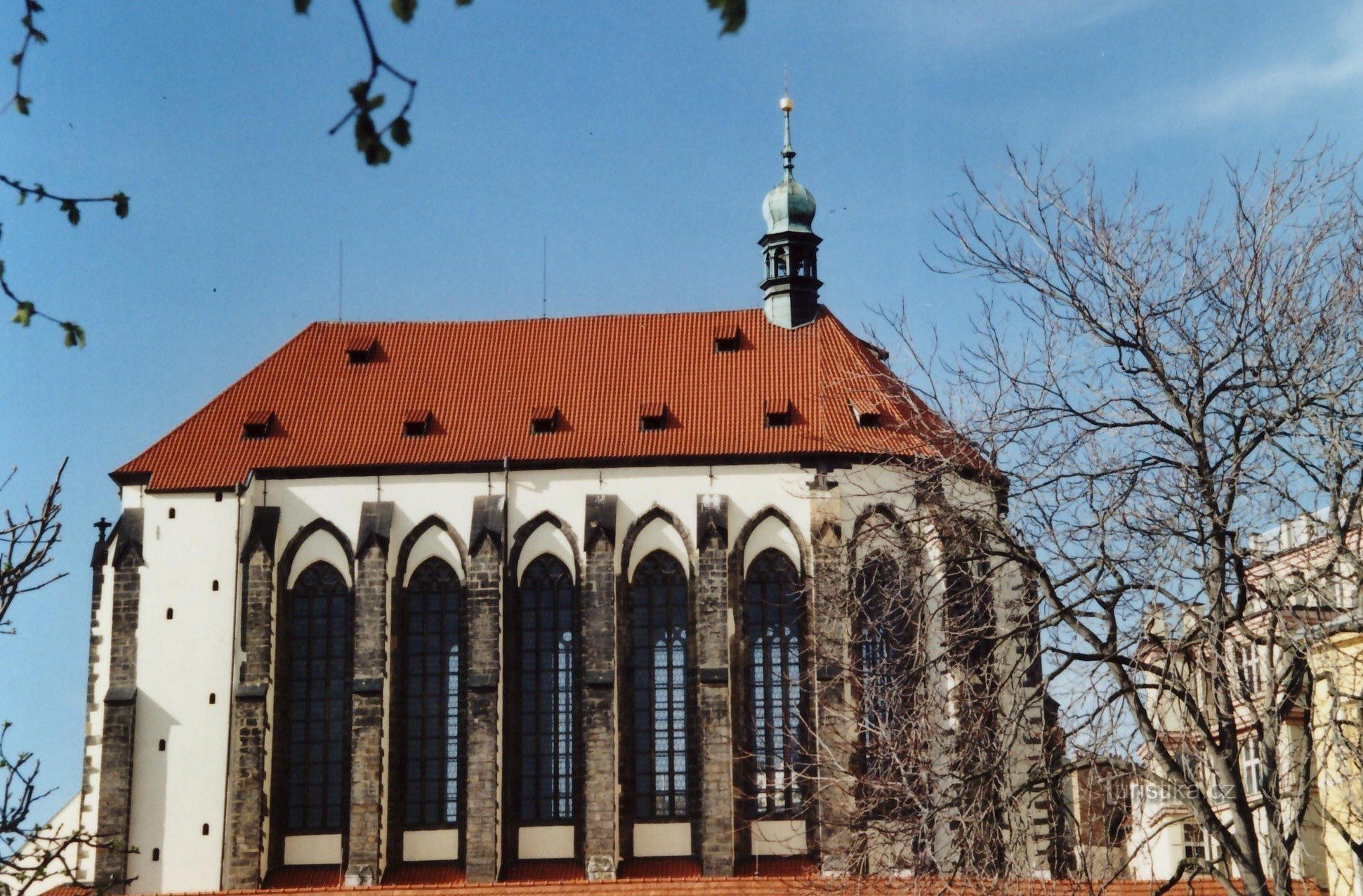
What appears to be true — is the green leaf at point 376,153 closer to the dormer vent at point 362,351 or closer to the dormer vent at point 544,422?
the dormer vent at point 544,422

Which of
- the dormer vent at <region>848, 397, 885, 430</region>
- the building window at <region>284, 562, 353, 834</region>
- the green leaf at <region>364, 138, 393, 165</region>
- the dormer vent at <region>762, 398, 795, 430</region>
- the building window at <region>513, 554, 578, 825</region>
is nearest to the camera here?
the green leaf at <region>364, 138, 393, 165</region>

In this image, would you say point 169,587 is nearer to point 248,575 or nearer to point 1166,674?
point 248,575

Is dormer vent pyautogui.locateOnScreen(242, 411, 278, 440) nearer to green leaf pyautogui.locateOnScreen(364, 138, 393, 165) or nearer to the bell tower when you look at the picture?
the bell tower

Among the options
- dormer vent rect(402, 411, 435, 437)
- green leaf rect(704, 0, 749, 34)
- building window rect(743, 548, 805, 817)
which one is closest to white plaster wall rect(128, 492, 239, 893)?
dormer vent rect(402, 411, 435, 437)

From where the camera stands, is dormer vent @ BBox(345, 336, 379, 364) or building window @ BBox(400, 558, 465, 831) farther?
dormer vent @ BBox(345, 336, 379, 364)

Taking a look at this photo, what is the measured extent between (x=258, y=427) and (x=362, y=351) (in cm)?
301

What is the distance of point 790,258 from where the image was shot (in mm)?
41250

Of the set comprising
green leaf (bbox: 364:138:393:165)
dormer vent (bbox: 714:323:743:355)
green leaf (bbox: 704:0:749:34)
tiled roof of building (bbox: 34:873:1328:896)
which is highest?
dormer vent (bbox: 714:323:743:355)

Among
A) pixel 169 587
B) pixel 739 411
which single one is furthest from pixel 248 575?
pixel 739 411

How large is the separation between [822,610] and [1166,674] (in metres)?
19.6

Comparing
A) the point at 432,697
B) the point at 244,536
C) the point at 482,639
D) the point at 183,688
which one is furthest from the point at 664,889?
the point at 244,536

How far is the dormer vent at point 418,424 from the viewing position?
38531 millimetres

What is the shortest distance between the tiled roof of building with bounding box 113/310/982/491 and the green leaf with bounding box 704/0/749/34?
29.8 m

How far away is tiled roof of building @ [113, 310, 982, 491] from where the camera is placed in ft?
123
